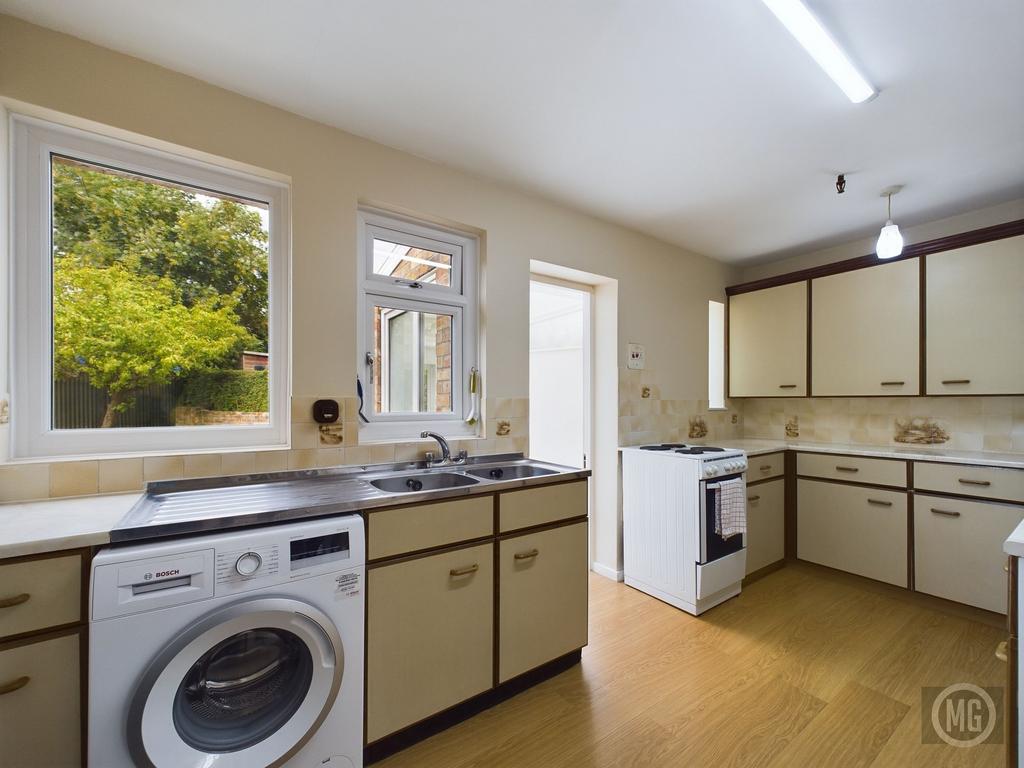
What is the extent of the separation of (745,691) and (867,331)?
2.45 m

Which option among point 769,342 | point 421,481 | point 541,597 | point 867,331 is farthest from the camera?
point 769,342

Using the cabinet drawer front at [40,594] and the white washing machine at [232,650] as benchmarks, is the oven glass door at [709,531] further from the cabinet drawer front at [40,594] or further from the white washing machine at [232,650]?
the cabinet drawer front at [40,594]

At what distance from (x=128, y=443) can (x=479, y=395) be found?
144cm

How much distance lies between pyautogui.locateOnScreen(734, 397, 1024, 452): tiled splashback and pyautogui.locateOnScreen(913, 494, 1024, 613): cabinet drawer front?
643 mm

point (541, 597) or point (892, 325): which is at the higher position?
point (892, 325)

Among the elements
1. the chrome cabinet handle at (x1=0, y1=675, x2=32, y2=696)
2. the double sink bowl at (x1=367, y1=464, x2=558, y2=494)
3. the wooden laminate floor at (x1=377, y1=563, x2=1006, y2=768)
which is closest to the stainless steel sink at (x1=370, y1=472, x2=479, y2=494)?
the double sink bowl at (x1=367, y1=464, x2=558, y2=494)

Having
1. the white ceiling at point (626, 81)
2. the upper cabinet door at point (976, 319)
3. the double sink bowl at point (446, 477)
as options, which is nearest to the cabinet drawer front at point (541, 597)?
the double sink bowl at point (446, 477)

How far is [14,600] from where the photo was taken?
3.25 ft

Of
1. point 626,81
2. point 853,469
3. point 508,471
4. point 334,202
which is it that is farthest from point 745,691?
point 334,202

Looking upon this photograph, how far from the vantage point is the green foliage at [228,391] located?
1.70m

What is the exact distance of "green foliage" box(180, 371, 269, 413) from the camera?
1704mm

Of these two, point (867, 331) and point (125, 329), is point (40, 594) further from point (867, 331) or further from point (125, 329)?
point (867, 331)

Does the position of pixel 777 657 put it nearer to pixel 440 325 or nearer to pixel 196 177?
pixel 440 325


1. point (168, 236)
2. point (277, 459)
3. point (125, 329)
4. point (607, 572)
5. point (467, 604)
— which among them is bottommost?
point (607, 572)
